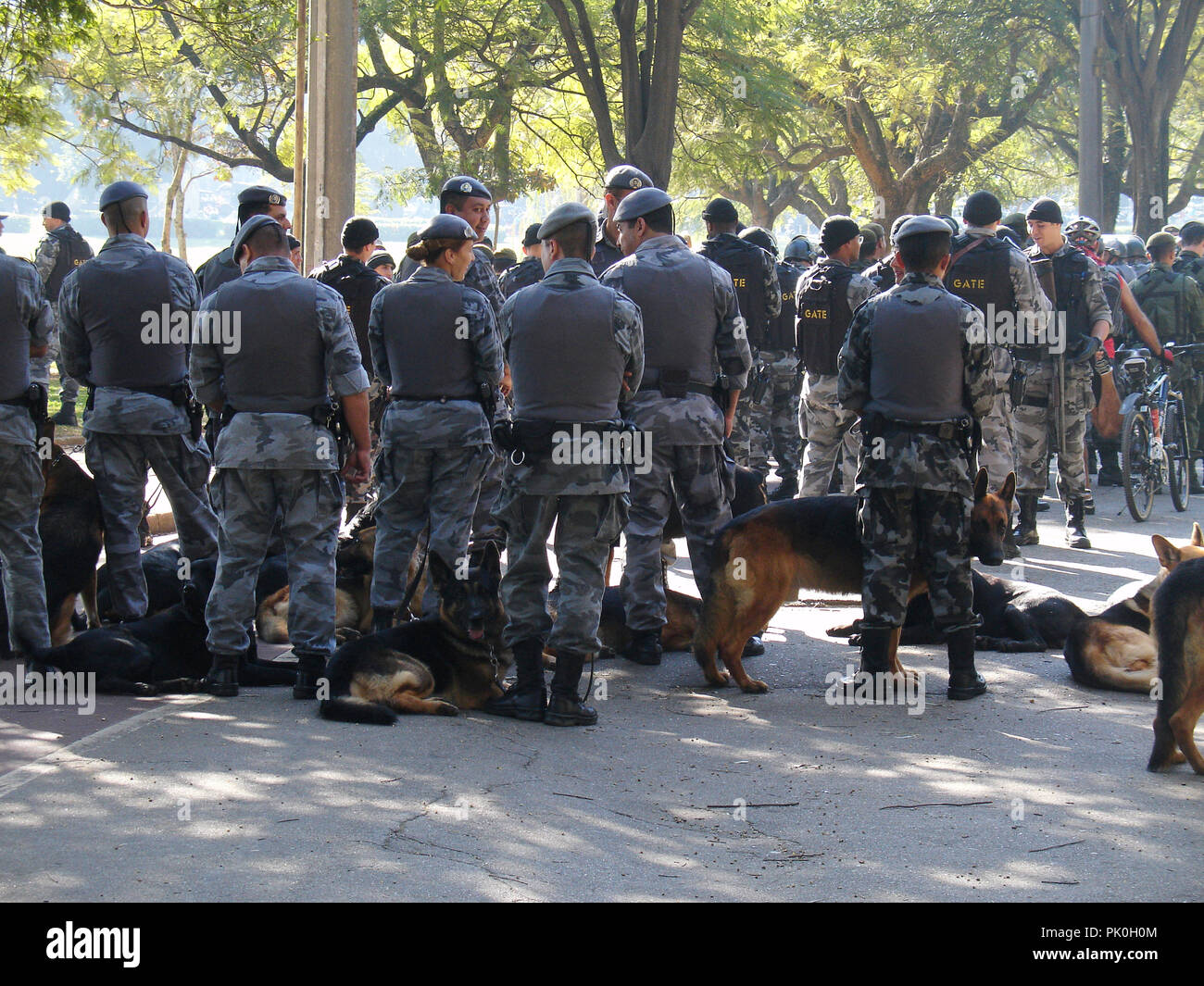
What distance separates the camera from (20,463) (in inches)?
268

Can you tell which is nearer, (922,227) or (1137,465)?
(922,227)

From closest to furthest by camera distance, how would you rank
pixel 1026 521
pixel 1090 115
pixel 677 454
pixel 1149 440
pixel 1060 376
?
pixel 677 454 < pixel 1060 376 < pixel 1026 521 < pixel 1149 440 < pixel 1090 115

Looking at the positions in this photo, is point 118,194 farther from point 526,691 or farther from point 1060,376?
point 1060,376

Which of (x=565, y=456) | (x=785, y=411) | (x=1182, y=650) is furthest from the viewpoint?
(x=785, y=411)

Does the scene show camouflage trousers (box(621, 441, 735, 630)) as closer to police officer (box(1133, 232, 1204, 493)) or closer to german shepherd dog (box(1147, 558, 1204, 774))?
german shepherd dog (box(1147, 558, 1204, 774))

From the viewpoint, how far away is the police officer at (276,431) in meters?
6.43

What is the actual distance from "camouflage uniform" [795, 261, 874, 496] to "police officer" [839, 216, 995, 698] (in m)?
3.60

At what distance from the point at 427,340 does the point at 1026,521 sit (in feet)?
18.9

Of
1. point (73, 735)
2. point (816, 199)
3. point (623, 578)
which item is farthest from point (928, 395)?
point (816, 199)

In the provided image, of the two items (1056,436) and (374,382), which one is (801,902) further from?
(1056,436)

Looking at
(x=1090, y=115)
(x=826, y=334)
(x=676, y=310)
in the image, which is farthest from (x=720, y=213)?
(x=1090, y=115)

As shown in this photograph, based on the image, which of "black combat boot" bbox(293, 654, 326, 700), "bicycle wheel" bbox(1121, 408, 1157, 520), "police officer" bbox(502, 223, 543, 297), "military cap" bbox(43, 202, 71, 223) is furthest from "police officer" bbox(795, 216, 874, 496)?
"military cap" bbox(43, 202, 71, 223)

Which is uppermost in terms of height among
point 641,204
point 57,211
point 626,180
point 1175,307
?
point 57,211
